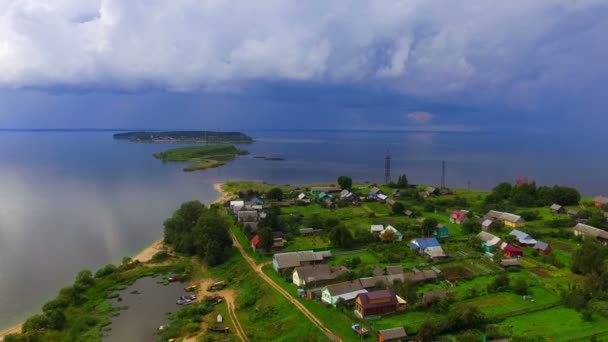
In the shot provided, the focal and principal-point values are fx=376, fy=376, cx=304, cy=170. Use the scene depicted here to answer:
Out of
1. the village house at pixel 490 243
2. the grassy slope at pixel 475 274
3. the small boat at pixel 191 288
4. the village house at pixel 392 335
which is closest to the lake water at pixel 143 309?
the small boat at pixel 191 288

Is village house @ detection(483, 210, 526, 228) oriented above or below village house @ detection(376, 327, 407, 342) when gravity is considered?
above

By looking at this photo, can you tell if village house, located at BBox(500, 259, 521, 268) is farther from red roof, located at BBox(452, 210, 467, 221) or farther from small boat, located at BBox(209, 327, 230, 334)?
small boat, located at BBox(209, 327, 230, 334)

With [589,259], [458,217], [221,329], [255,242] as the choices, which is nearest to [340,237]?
[255,242]

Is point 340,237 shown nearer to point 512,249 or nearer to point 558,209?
point 512,249

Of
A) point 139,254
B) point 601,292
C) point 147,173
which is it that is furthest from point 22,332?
point 147,173

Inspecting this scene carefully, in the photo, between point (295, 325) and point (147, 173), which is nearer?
point (295, 325)

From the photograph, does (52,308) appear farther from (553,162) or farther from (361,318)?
(553,162)

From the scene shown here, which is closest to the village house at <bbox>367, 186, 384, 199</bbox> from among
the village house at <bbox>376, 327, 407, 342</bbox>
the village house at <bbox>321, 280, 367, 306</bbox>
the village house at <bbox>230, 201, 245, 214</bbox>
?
the village house at <bbox>230, 201, 245, 214</bbox>

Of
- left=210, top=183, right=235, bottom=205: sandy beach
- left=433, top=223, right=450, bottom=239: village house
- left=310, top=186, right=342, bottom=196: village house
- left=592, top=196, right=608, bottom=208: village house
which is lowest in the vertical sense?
left=210, top=183, right=235, bottom=205: sandy beach
